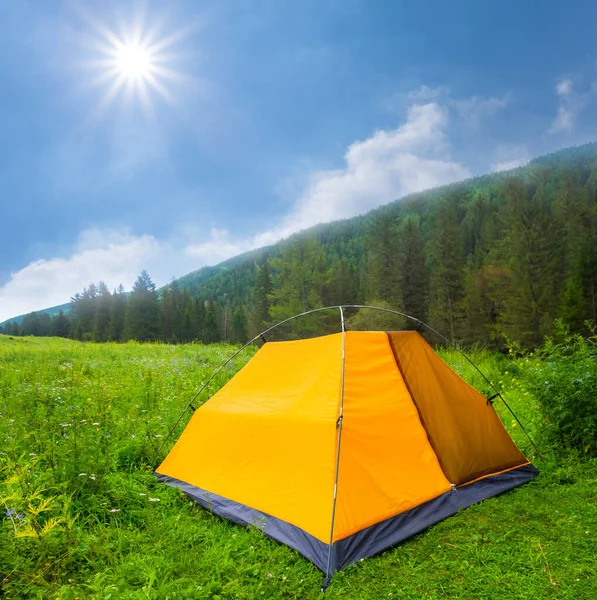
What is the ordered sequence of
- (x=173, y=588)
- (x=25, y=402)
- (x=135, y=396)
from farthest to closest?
(x=135, y=396), (x=25, y=402), (x=173, y=588)

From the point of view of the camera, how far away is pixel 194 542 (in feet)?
12.1

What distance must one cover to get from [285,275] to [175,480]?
35874 mm

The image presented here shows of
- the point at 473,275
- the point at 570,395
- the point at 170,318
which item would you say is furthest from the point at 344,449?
the point at 170,318

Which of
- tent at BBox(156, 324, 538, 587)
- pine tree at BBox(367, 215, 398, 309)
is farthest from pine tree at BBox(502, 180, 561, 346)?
tent at BBox(156, 324, 538, 587)

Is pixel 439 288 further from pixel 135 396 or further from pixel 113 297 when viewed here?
pixel 113 297

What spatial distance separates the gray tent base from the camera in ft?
10.8

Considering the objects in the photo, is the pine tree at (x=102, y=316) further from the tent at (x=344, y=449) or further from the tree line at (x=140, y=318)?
the tent at (x=344, y=449)

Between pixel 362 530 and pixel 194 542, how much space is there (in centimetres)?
147

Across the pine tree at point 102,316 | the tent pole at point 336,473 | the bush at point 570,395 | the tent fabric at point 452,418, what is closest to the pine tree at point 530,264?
the bush at point 570,395

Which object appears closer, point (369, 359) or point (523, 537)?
point (523, 537)

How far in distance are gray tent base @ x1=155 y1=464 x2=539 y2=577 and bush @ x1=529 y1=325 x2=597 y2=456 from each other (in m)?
1.28

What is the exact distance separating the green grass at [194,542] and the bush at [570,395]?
36cm

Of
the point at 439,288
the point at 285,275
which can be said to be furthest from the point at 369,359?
the point at 439,288

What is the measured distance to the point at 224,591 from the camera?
292 centimetres
